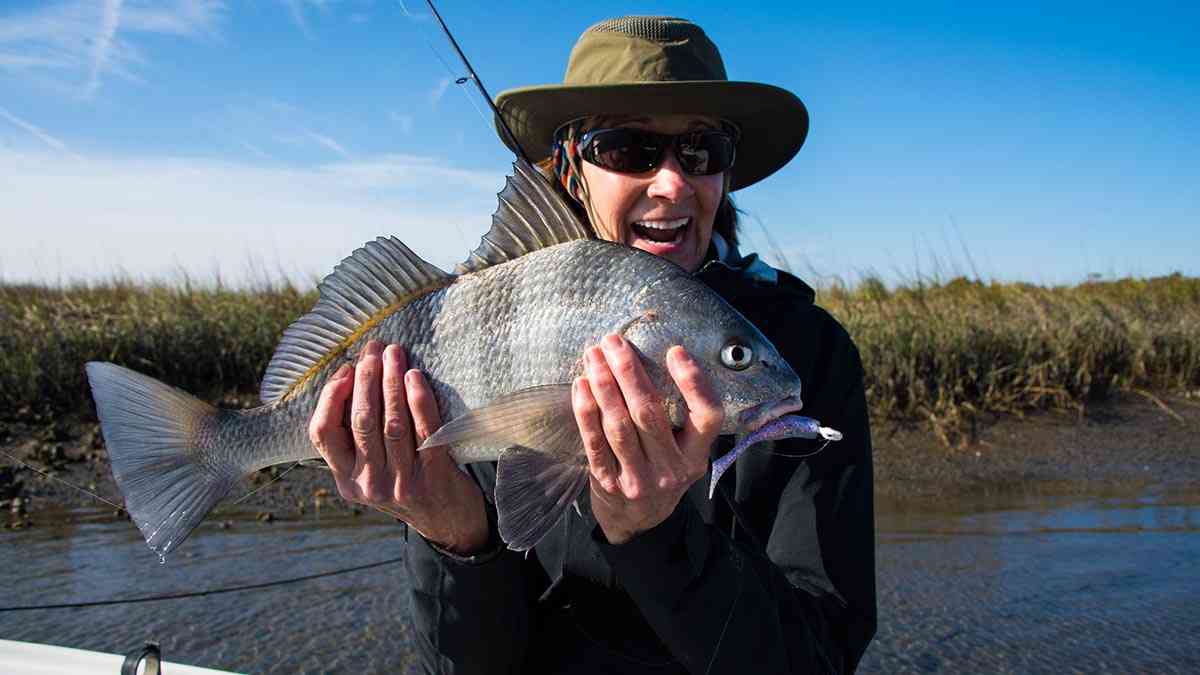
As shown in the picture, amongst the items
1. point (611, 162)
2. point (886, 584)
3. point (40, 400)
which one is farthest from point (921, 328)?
point (40, 400)

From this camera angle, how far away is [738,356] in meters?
1.86

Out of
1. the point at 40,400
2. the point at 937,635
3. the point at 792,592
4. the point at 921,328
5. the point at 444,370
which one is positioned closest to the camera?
the point at 444,370

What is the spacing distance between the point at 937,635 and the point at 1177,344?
7.40 m

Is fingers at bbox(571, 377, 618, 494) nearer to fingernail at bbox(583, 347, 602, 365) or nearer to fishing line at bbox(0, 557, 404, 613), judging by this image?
fingernail at bbox(583, 347, 602, 365)

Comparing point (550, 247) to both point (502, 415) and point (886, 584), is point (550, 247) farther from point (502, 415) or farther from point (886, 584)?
point (886, 584)

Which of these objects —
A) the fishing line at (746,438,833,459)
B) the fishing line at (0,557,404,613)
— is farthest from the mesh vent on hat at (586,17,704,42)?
the fishing line at (0,557,404,613)

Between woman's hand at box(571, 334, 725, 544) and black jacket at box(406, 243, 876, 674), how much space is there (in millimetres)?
153

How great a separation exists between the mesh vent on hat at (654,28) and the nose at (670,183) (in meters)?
0.45

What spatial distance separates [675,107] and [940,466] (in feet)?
18.5

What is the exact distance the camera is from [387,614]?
447 cm

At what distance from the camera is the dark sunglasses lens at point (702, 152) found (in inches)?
105

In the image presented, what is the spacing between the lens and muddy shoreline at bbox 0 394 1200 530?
6.41 m

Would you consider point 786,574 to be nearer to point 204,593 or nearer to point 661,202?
point 661,202

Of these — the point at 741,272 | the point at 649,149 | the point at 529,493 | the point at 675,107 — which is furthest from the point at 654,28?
the point at 529,493
